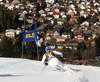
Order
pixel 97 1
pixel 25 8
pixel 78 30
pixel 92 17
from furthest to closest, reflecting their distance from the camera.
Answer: pixel 97 1 → pixel 25 8 → pixel 92 17 → pixel 78 30

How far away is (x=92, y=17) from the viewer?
130m

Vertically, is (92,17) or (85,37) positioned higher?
(92,17)

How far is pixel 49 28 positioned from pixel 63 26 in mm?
7752

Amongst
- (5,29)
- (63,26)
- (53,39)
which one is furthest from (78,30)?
(5,29)

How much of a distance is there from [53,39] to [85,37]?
14.9 metres

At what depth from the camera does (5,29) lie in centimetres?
10556

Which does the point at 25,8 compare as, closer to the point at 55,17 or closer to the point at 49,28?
the point at 55,17

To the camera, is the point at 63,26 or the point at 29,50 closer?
the point at 29,50

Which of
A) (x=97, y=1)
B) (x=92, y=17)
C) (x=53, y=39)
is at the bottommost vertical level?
(x=53, y=39)

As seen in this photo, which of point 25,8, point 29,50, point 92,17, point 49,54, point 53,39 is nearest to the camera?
point 49,54

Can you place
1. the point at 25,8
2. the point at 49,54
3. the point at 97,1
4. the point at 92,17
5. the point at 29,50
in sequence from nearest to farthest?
the point at 49,54 → the point at 29,50 → the point at 92,17 → the point at 25,8 → the point at 97,1

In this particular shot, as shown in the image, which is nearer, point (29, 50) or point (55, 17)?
point (29, 50)

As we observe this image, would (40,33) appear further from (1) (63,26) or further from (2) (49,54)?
(2) (49,54)

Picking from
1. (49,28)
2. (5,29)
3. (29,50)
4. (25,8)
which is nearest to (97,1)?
(25,8)
